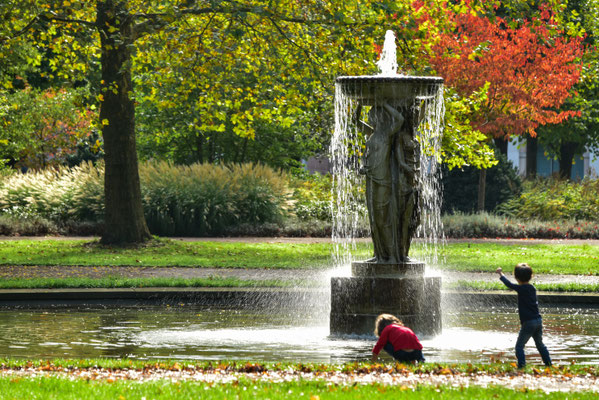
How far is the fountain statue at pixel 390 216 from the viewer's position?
1091cm

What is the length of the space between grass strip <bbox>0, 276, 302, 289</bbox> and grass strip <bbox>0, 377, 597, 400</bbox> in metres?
7.49

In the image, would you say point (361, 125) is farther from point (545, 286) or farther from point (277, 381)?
point (277, 381)

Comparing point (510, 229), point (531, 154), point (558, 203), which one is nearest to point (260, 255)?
point (510, 229)

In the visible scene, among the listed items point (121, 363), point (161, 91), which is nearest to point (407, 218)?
point (121, 363)

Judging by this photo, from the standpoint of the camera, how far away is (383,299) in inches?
429

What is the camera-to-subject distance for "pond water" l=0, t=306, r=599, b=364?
9.46 meters

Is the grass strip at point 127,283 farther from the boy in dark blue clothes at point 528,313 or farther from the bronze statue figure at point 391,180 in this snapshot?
the boy in dark blue clothes at point 528,313

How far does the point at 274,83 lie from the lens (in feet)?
69.2

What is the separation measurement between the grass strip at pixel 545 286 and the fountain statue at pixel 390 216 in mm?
3371

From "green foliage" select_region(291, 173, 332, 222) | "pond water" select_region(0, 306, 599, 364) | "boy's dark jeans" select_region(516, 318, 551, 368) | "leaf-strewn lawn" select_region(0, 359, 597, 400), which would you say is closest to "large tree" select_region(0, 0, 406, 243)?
"pond water" select_region(0, 306, 599, 364)

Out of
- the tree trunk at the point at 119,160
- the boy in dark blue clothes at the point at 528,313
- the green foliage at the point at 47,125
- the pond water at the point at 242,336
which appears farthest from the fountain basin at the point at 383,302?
the green foliage at the point at 47,125

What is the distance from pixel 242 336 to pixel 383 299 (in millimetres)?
1605

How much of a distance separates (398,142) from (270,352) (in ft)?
9.90

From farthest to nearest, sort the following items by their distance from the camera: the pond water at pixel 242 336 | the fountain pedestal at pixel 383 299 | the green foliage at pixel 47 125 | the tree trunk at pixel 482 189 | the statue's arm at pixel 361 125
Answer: the green foliage at pixel 47 125 < the tree trunk at pixel 482 189 < the statue's arm at pixel 361 125 < the fountain pedestal at pixel 383 299 < the pond water at pixel 242 336
